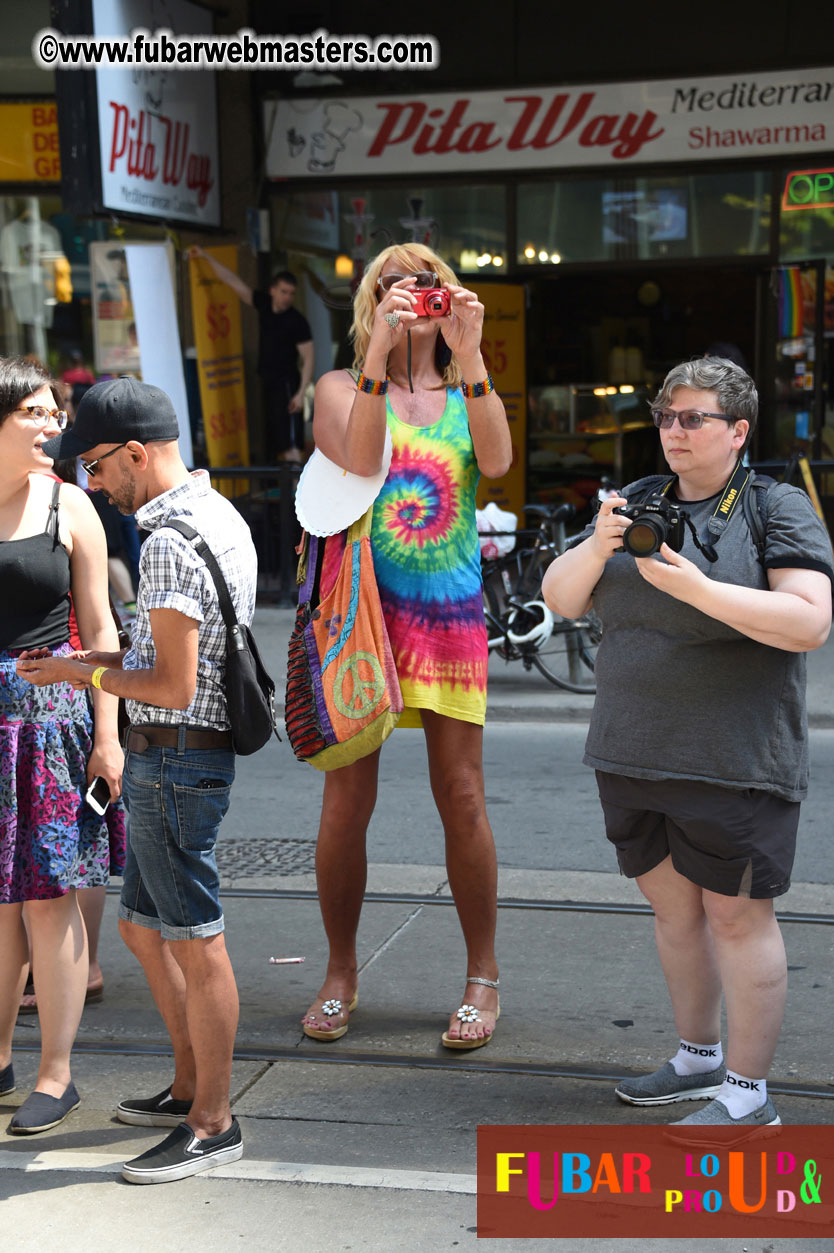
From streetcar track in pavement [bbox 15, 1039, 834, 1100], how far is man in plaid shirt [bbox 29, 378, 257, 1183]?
0.66m

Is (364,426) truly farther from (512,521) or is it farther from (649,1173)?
(512,521)

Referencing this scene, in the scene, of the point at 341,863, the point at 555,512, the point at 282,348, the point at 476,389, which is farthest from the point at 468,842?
the point at 282,348

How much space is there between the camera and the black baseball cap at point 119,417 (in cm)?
325

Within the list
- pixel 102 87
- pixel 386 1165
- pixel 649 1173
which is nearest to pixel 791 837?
pixel 649 1173

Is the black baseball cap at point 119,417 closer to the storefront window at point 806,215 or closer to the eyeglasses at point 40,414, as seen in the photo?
the eyeglasses at point 40,414

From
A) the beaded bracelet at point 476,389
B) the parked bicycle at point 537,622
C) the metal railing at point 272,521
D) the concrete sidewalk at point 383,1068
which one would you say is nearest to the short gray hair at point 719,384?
the beaded bracelet at point 476,389

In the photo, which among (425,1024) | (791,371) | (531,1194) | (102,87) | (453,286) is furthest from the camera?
(791,371)

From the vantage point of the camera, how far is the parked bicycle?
9133 millimetres

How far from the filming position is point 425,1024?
4.25 m

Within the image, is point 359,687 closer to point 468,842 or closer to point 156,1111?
point 468,842

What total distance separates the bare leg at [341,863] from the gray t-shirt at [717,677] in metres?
0.99

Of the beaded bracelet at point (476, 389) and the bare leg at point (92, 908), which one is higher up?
the beaded bracelet at point (476, 389)

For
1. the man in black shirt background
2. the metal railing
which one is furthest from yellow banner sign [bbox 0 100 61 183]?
the metal railing

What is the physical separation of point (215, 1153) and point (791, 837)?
5.03 feet
